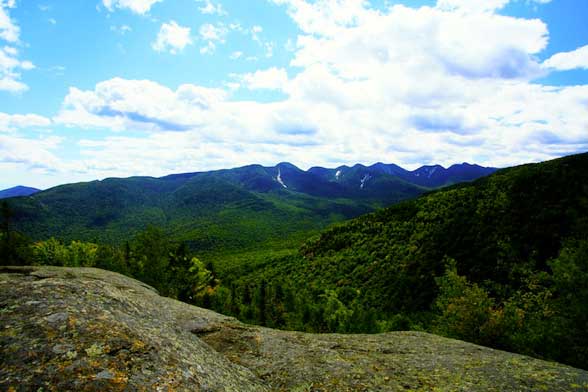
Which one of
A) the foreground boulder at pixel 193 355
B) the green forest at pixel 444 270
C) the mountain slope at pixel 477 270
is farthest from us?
the green forest at pixel 444 270

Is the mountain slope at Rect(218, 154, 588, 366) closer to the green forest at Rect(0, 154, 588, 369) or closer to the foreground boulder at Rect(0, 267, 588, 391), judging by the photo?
the green forest at Rect(0, 154, 588, 369)

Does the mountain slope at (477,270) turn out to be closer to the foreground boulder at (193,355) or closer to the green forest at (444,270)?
the green forest at (444,270)

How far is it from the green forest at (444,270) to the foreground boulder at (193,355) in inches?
714

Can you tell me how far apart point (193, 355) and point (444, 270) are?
92496 millimetres

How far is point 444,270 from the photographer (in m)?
88.9

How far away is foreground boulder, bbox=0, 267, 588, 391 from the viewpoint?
687 cm

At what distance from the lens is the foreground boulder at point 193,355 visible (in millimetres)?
6867

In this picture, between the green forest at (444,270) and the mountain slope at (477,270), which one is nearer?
the mountain slope at (477,270)

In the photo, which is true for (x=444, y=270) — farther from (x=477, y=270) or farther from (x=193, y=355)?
(x=193, y=355)

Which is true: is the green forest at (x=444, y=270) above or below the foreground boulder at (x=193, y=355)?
below

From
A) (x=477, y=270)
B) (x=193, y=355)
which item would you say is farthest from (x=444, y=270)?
(x=193, y=355)

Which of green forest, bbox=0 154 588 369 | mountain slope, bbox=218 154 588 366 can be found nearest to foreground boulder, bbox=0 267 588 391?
mountain slope, bbox=218 154 588 366

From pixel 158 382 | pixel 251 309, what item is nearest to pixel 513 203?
pixel 251 309

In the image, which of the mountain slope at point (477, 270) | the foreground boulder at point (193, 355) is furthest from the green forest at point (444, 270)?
the foreground boulder at point (193, 355)
